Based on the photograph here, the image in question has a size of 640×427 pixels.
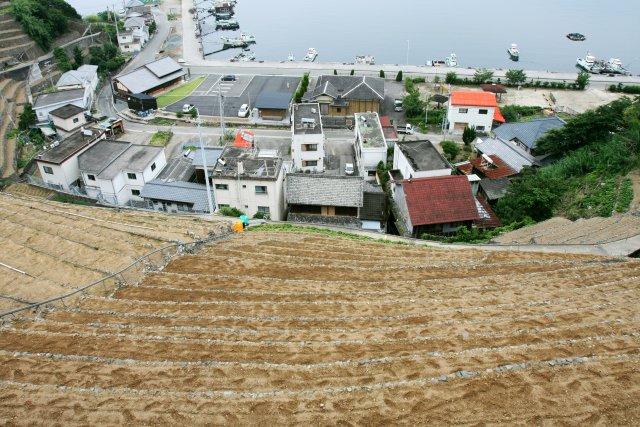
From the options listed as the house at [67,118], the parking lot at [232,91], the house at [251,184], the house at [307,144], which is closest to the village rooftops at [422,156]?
the house at [307,144]

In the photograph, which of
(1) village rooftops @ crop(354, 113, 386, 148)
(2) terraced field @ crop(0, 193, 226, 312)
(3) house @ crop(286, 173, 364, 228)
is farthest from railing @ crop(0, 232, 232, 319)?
(1) village rooftops @ crop(354, 113, 386, 148)

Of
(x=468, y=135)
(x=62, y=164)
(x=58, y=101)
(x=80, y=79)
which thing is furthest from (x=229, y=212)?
(x=80, y=79)

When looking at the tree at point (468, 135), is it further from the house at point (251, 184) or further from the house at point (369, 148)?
the house at point (251, 184)

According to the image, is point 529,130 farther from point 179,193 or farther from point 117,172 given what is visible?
point 117,172

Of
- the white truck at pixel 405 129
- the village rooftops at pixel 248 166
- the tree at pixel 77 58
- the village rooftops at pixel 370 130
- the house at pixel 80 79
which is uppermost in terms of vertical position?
the tree at pixel 77 58

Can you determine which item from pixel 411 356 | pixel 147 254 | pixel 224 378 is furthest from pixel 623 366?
pixel 147 254

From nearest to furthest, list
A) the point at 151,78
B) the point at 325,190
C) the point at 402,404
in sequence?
the point at 402,404 < the point at 325,190 < the point at 151,78

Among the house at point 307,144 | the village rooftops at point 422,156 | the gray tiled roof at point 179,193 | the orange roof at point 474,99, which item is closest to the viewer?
the gray tiled roof at point 179,193
